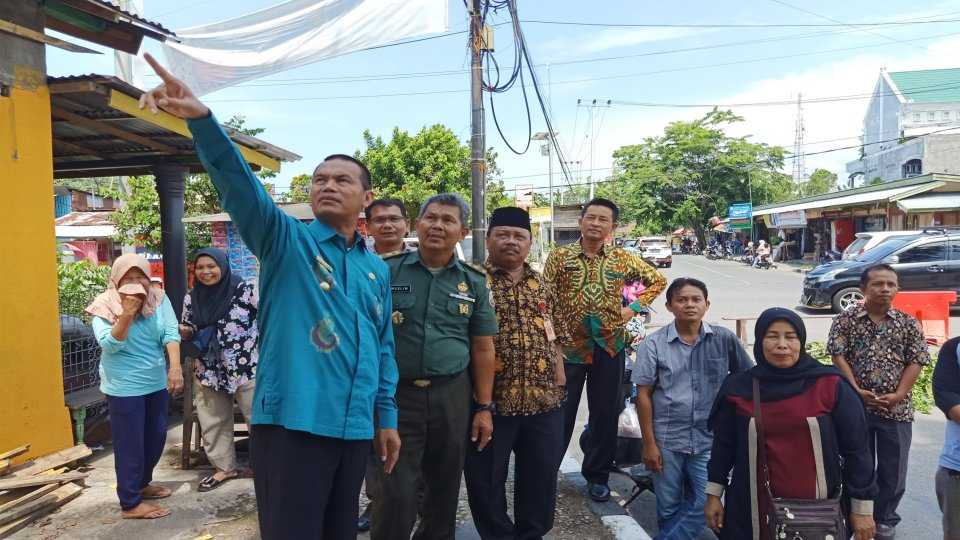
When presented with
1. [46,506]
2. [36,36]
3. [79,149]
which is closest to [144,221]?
[79,149]

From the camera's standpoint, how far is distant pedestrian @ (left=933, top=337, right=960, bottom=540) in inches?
104

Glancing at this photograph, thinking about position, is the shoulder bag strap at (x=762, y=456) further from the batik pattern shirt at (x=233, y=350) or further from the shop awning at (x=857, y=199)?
the shop awning at (x=857, y=199)

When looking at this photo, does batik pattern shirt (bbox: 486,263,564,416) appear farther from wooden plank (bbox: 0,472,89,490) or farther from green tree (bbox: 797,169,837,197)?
green tree (bbox: 797,169,837,197)

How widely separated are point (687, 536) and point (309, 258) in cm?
239

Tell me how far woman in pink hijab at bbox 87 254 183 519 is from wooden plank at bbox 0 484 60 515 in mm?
524

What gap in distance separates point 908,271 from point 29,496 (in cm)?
1468

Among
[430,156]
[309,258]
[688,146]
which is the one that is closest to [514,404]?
[309,258]

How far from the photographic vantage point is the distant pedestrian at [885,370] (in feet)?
10.9

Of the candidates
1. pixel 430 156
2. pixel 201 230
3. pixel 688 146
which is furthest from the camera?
pixel 688 146

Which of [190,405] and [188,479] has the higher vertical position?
[190,405]

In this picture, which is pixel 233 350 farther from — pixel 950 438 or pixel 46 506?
pixel 950 438

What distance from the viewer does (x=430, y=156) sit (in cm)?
2291

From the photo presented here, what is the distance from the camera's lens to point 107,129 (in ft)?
17.1

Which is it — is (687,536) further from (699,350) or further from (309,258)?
(309,258)
